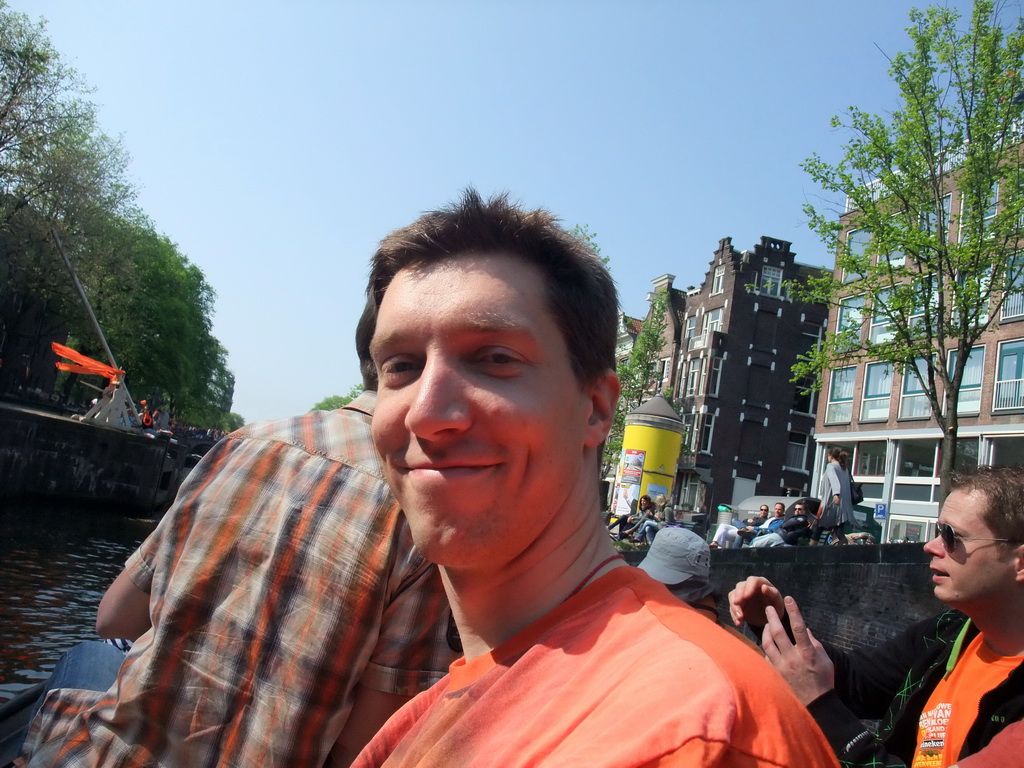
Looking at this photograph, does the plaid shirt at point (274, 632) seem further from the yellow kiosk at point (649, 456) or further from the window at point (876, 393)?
the window at point (876, 393)

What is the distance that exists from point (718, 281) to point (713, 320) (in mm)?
1957

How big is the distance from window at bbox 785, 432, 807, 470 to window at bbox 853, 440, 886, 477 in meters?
9.63

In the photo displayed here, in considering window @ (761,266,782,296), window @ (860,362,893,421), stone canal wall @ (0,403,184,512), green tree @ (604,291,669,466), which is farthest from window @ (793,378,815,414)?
stone canal wall @ (0,403,184,512)

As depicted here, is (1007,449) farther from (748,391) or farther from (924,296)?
(748,391)

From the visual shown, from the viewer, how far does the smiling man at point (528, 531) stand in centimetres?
76

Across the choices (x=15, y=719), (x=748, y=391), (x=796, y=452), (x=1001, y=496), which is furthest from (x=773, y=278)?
(x=15, y=719)

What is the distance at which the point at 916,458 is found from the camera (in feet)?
83.8

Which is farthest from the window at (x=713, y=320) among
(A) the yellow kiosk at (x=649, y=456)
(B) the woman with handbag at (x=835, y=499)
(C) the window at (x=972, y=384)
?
(B) the woman with handbag at (x=835, y=499)

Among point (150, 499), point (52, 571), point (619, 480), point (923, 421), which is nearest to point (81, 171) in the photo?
point (150, 499)

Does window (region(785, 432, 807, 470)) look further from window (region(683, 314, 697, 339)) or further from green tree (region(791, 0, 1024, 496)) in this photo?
green tree (region(791, 0, 1024, 496))

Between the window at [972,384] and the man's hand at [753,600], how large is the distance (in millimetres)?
23896

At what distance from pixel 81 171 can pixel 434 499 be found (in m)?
30.1

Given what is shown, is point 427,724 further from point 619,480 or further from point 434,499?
point 619,480

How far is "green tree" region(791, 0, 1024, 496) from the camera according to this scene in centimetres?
1527
